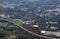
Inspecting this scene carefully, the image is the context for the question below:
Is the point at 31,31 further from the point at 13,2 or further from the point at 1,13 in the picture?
the point at 13,2

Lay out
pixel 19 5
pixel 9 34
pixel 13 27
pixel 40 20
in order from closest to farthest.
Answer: pixel 9 34, pixel 13 27, pixel 40 20, pixel 19 5

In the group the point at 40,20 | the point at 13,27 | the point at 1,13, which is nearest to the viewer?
the point at 13,27

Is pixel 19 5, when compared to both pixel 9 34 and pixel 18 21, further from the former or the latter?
pixel 9 34

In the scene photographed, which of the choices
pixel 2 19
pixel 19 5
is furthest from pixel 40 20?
pixel 19 5

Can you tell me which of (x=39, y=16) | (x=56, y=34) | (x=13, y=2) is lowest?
(x=56, y=34)

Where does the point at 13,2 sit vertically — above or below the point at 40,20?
above

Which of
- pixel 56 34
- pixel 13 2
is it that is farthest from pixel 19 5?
pixel 56 34

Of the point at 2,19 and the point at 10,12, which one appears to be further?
the point at 10,12
